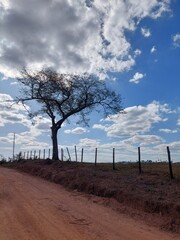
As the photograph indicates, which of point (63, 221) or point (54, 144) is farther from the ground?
point (54, 144)

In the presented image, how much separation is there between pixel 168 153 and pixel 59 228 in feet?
39.9

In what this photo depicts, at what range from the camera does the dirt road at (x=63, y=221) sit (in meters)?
9.51

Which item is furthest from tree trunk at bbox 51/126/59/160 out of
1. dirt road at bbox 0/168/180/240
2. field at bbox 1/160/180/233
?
dirt road at bbox 0/168/180/240

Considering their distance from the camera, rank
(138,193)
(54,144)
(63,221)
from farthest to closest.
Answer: (54,144)
(138,193)
(63,221)

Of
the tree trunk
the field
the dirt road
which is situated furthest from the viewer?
the tree trunk

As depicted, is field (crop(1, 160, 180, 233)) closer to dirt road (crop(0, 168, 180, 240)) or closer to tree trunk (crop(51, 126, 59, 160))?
dirt road (crop(0, 168, 180, 240))

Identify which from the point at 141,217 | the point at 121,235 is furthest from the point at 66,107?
the point at 121,235

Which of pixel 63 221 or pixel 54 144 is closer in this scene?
pixel 63 221

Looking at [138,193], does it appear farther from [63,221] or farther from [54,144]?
[54,144]

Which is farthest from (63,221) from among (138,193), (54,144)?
(54,144)

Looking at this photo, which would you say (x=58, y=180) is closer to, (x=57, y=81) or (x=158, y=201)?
(x=158, y=201)

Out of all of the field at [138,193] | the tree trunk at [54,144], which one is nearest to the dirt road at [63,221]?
the field at [138,193]

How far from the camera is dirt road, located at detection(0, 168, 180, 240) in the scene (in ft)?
31.2

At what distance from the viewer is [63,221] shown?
11.1m
